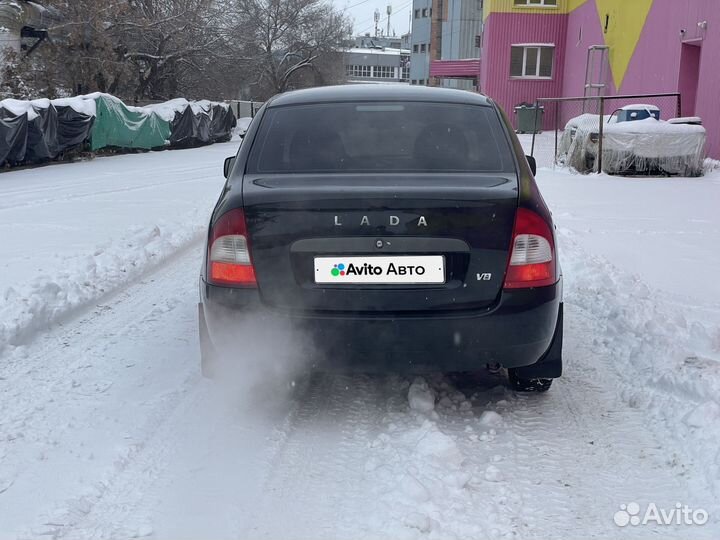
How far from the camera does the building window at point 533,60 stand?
34.7 metres

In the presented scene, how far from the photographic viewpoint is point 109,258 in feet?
23.0

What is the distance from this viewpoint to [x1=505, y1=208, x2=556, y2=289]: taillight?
3.28 metres

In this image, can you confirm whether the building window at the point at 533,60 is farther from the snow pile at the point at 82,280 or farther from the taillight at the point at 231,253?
the taillight at the point at 231,253

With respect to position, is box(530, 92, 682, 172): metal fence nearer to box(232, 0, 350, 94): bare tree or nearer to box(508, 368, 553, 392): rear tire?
box(508, 368, 553, 392): rear tire

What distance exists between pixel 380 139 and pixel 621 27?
23676 mm

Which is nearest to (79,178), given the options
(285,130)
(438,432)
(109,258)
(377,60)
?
(109,258)

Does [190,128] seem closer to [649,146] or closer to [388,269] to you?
[649,146]

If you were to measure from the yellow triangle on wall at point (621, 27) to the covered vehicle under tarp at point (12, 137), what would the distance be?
55.1 feet

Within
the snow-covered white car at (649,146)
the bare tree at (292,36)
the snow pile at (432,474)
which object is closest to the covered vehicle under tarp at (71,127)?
the snow-covered white car at (649,146)

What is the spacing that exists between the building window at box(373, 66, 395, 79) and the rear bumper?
359ft

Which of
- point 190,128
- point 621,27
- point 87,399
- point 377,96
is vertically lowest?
point 87,399

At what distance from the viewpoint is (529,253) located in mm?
3312

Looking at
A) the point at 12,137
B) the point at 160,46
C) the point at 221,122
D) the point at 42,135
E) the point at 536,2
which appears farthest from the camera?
the point at 536,2

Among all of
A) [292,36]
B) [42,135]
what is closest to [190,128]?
[42,135]
